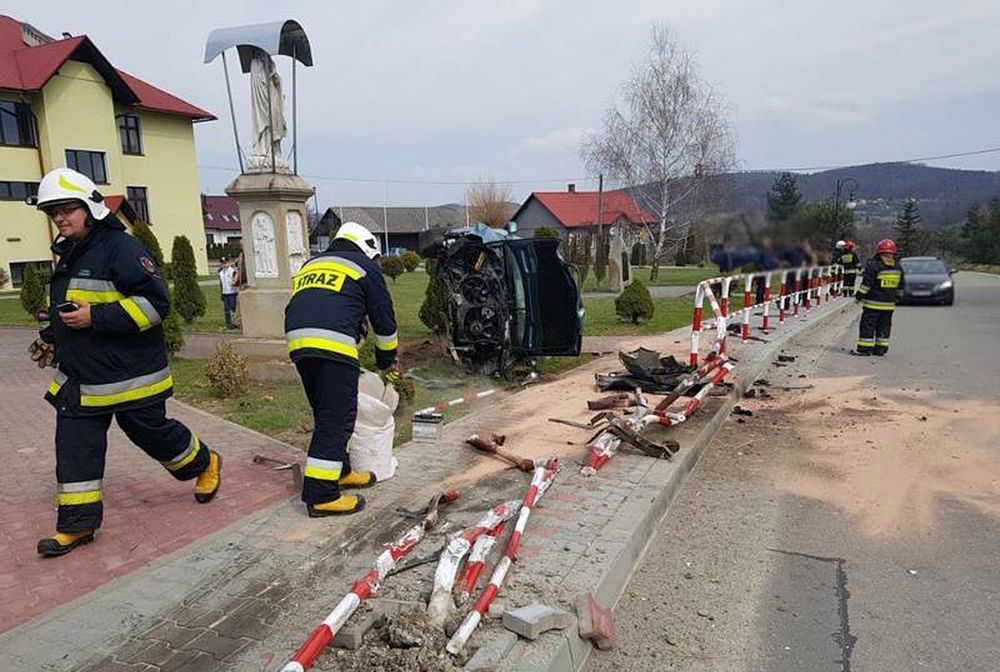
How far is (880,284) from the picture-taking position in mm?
10195

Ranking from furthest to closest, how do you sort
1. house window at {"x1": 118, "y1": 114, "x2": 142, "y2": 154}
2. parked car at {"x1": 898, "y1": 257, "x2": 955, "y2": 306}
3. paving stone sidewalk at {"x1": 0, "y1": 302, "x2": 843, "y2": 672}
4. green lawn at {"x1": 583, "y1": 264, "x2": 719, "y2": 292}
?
house window at {"x1": 118, "y1": 114, "x2": 142, "y2": 154} → green lawn at {"x1": 583, "y1": 264, "x2": 719, "y2": 292} → parked car at {"x1": 898, "y1": 257, "x2": 955, "y2": 306} → paving stone sidewalk at {"x1": 0, "y1": 302, "x2": 843, "y2": 672}

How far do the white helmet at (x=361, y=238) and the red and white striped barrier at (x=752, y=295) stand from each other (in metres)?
2.24

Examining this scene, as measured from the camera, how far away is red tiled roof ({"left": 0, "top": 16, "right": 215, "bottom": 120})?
2714cm

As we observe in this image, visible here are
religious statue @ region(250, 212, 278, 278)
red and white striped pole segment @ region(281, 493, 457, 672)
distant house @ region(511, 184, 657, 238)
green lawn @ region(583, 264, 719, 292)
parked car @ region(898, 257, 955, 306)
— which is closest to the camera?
red and white striped pole segment @ region(281, 493, 457, 672)

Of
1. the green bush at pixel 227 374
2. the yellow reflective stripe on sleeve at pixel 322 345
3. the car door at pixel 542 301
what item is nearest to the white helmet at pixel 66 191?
the yellow reflective stripe on sleeve at pixel 322 345

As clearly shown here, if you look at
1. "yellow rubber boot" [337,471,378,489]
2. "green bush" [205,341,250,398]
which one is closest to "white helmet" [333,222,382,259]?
"yellow rubber boot" [337,471,378,489]

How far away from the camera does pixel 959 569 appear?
142 inches

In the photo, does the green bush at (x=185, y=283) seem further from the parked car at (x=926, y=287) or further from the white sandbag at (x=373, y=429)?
the parked car at (x=926, y=287)

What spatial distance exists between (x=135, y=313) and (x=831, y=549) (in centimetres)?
422

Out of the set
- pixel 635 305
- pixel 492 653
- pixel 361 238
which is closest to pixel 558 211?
pixel 635 305

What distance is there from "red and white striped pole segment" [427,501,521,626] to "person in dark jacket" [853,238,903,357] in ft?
28.4

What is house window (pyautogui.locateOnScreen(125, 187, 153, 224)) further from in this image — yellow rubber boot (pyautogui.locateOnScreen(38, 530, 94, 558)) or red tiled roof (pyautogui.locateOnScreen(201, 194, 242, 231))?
yellow rubber boot (pyautogui.locateOnScreen(38, 530, 94, 558))

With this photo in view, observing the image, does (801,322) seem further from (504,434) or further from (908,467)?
(504,434)

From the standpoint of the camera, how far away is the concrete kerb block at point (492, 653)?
2512 mm
